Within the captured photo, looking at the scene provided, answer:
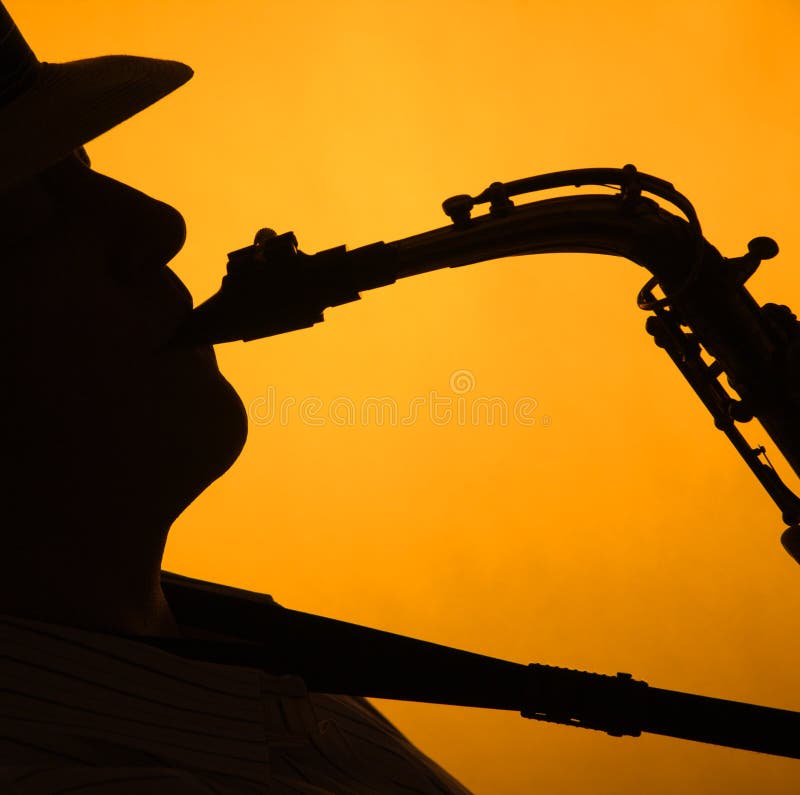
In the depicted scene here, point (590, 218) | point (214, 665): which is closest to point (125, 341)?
point (214, 665)

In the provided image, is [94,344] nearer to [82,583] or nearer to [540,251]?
[82,583]

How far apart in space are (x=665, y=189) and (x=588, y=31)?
A: 3.90ft

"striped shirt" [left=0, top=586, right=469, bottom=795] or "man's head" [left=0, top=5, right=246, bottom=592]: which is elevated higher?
"man's head" [left=0, top=5, right=246, bottom=592]

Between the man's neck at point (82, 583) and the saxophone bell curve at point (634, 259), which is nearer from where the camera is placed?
the man's neck at point (82, 583)

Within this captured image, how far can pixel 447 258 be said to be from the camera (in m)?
1.08

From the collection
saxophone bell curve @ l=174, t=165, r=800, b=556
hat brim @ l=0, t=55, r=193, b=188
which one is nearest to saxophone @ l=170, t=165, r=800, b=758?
saxophone bell curve @ l=174, t=165, r=800, b=556

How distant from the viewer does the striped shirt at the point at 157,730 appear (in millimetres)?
632

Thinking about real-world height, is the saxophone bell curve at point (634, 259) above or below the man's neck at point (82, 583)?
above

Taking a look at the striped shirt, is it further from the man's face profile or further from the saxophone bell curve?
the saxophone bell curve

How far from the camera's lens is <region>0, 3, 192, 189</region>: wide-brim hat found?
2.24 feet

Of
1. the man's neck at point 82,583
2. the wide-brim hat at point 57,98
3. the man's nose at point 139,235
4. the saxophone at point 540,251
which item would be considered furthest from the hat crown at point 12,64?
the man's neck at point 82,583

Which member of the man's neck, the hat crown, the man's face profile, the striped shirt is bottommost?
the striped shirt

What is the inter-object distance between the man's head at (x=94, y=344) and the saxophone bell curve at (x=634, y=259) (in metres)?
0.10

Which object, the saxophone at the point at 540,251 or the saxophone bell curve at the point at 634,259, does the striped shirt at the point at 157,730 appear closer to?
the saxophone at the point at 540,251
